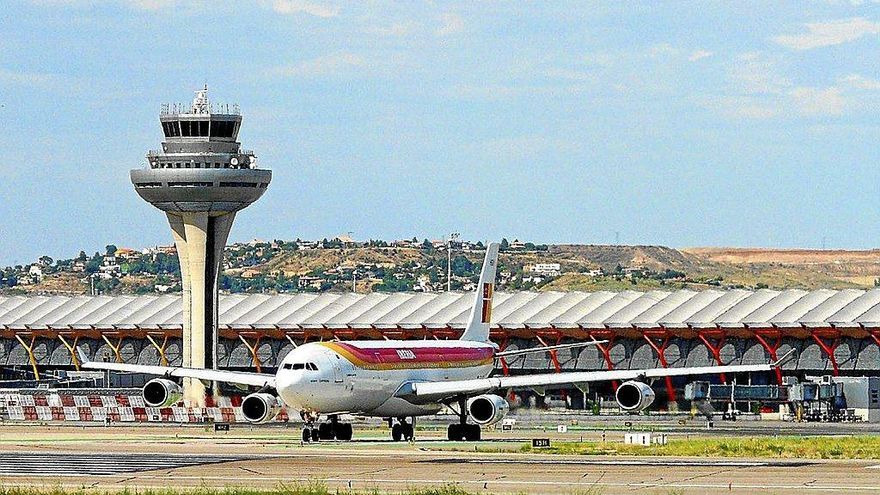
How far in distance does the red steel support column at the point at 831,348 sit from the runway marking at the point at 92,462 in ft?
254

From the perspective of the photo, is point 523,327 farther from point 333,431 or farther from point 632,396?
point 333,431

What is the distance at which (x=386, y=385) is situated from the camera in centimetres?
7562

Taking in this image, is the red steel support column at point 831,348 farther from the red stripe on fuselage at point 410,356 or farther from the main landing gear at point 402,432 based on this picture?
the main landing gear at point 402,432

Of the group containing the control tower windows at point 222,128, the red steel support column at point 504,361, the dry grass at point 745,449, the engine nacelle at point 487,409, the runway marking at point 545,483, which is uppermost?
the control tower windows at point 222,128

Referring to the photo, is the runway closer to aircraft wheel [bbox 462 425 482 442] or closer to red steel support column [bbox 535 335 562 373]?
aircraft wheel [bbox 462 425 482 442]

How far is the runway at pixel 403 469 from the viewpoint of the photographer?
46.9 metres

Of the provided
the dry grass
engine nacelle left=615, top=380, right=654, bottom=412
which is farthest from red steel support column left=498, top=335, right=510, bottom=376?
the dry grass

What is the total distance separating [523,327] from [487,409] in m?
72.2

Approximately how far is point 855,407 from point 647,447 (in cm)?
4955

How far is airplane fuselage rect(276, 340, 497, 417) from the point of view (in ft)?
234

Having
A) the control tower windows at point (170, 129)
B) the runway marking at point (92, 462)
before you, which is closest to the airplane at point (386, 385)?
the runway marking at point (92, 462)

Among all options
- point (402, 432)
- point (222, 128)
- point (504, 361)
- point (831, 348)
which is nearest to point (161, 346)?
point (222, 128)

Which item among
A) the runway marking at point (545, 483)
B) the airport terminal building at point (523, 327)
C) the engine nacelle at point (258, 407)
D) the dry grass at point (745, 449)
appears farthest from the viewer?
the airport terminal building at point (523, 327)

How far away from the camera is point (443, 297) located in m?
166
